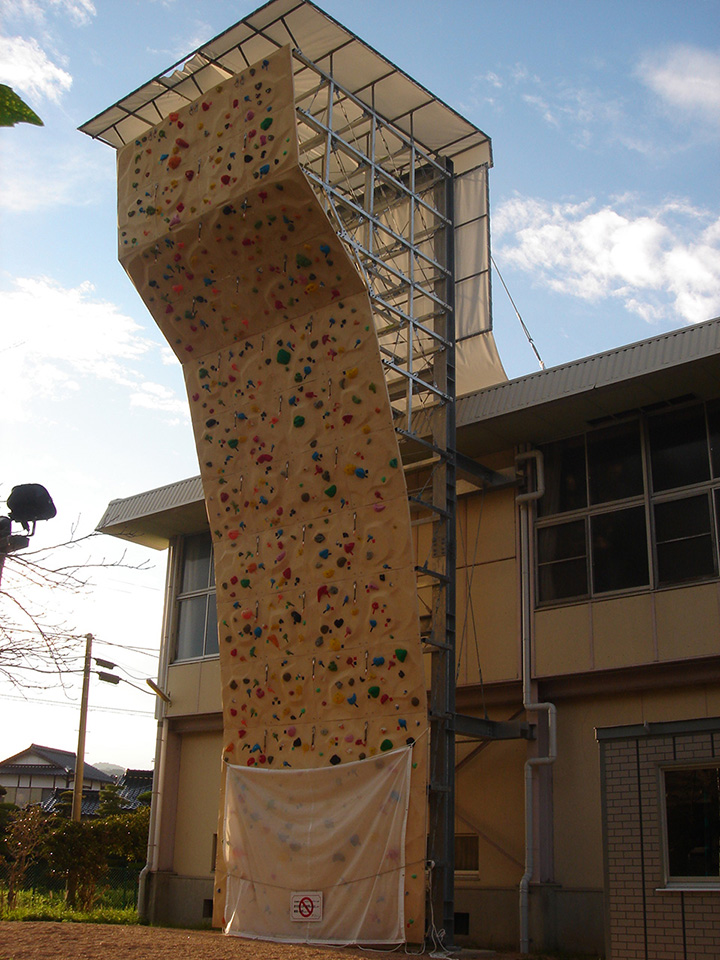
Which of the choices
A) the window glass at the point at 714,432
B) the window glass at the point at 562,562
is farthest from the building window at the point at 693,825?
the window glass at the point at 714,432

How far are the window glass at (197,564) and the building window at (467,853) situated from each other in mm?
9152

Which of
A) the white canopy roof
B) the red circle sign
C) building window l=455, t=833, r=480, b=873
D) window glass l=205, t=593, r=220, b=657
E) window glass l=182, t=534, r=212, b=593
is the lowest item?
the red circle sign

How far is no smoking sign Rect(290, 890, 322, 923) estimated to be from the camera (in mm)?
15250

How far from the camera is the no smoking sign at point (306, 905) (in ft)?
50.0

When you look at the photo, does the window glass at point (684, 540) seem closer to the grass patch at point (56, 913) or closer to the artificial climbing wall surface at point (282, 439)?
the artificial climbing wall surface at point (282, 439)

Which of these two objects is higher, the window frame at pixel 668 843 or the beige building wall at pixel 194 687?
the beige building wall at pixel 194 687

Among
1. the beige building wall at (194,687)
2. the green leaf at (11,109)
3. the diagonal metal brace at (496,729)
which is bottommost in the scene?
the diagonal metal brace at (496,729)

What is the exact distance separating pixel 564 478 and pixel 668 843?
30.4ft

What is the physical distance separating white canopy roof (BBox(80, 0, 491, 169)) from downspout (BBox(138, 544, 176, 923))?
10735 millimetres

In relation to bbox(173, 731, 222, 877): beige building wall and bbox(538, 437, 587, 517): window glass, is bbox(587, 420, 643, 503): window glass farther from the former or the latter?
bbox(173, 731, 222, 877): beige building wall

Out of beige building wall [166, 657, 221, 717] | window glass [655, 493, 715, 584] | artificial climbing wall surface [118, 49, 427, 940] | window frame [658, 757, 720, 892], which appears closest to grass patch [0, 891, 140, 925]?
beige building wall [166, 657, 221, 717]

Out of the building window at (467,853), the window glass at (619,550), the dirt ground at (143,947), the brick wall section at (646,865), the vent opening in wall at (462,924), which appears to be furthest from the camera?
the building window at (467,853)

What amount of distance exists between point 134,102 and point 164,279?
4.51 metres

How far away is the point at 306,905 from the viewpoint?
15367mm
